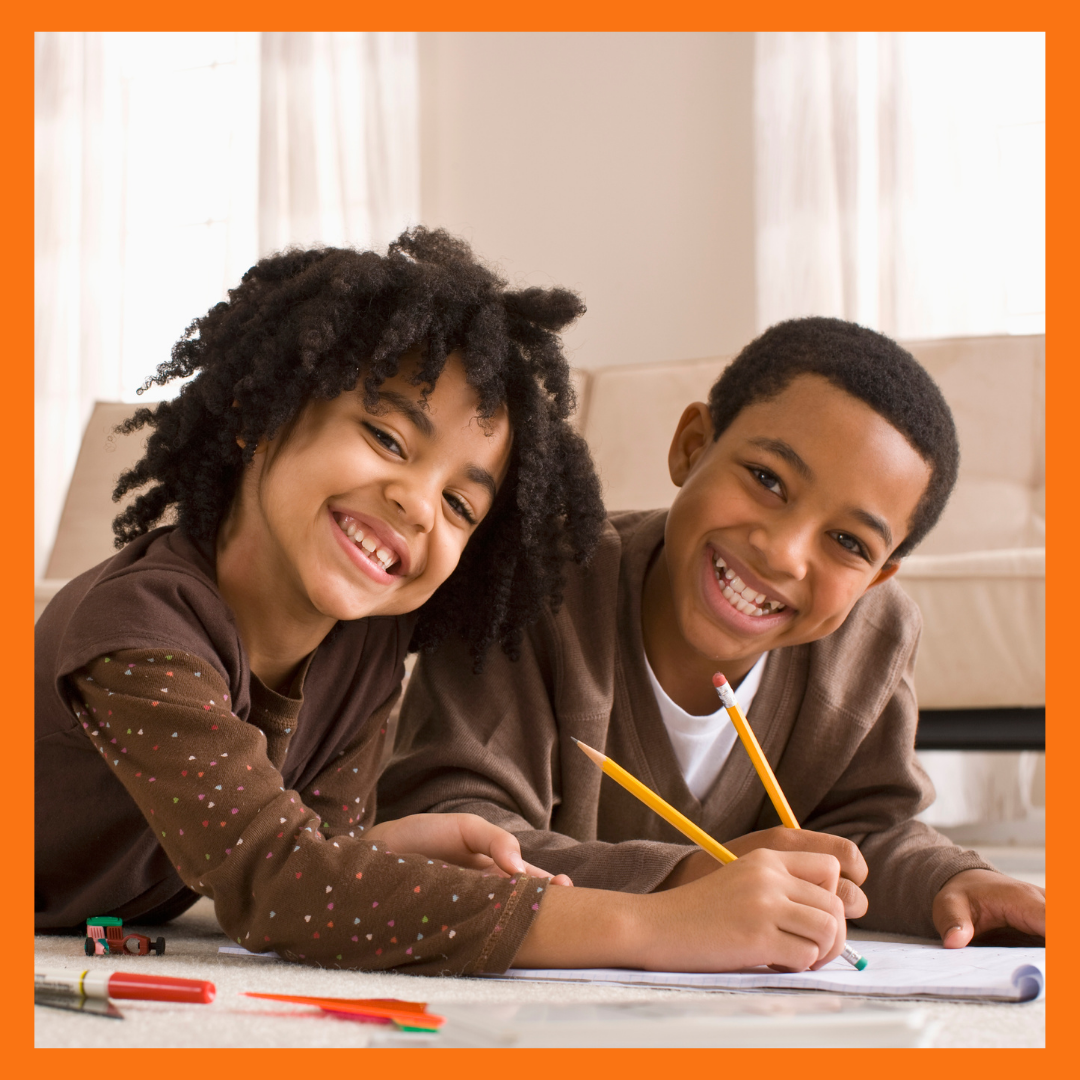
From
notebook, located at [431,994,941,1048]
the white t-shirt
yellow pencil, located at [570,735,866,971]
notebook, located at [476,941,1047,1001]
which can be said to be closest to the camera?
notebook, located at [431,994,941,1048]

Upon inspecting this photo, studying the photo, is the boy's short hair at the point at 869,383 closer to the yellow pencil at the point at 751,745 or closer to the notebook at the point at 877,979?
the yellow pencil at the point at 751,745

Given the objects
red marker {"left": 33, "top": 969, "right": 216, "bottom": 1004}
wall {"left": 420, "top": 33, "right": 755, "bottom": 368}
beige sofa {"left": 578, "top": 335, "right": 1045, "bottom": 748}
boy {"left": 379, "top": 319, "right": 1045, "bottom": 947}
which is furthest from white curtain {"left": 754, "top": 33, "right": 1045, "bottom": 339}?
red marker {"left": 33, "top": 969, "right": 216, "bottom": 1004}

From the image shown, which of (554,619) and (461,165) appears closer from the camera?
(554,619)

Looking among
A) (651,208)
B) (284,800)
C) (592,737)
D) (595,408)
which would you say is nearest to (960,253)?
(651,208)

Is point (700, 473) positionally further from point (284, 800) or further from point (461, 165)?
point (461, 165)

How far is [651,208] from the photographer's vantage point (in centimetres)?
265

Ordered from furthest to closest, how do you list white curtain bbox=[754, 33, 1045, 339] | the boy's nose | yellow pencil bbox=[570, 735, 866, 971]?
white curtain bbox=[754, 33, 1045, 339], the boy's nose, yellow pencil bbox=[570, 735, 866, 971]

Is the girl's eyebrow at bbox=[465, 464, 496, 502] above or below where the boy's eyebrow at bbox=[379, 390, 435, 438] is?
below

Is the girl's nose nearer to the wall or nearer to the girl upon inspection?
the girl

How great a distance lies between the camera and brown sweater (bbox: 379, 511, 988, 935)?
35.7 inches

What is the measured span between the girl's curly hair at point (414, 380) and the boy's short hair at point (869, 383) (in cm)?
17

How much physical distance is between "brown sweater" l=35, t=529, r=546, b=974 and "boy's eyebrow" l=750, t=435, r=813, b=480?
0.43 metres

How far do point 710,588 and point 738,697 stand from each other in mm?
145

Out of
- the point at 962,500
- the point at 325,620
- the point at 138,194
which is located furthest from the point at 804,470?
the point at 138,194
